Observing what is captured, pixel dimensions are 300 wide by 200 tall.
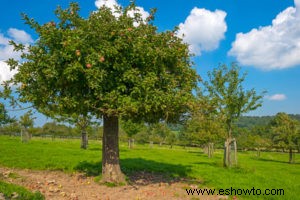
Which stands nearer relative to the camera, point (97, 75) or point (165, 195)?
point (97, 75)

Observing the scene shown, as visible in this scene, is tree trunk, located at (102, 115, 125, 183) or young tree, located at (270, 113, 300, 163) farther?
young tree, located at (270, 113, 300, 163)

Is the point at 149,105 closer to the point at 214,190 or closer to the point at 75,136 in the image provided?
the point at 214,190

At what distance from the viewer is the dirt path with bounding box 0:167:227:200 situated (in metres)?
11.6

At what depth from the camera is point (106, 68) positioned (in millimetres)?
12273

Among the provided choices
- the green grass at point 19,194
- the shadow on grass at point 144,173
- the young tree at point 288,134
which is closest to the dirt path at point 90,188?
the shadow on grass at point 144,173

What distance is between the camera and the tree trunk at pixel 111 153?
46.0 ft

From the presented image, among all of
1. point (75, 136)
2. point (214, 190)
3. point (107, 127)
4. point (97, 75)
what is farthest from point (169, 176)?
point (75, 136)

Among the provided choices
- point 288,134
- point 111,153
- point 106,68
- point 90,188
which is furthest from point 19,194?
point 288,134

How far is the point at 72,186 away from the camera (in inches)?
523

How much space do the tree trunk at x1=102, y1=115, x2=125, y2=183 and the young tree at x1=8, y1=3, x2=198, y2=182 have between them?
57mm

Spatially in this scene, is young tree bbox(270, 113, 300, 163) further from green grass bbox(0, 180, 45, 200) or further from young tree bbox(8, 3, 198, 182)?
green grass bbox(0, 180, 45, 200)

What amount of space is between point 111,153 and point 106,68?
4.55m

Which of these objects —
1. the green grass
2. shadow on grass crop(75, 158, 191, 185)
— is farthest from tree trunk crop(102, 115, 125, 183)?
the green grass

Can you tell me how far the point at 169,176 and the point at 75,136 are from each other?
101 m
